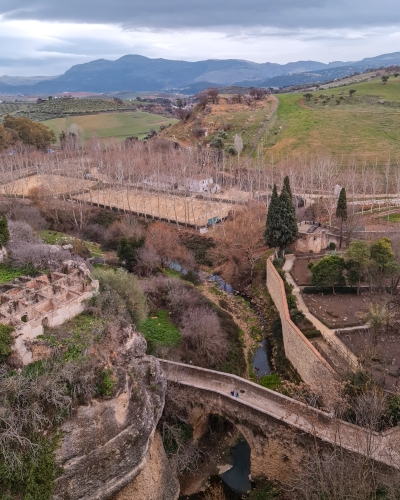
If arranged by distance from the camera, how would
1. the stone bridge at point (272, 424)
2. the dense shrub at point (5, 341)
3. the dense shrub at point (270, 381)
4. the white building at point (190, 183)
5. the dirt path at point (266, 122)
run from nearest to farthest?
1. the dense shrub at point (5, 341)
2. the stone bridge at point (272, 424)
3. the dense shrub at point (270, 381)
4. the white building at point (190, 183)
5. the dirt path at point (266, 122)

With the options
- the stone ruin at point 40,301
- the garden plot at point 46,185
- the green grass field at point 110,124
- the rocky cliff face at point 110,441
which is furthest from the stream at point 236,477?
the green grass field at point 110,124

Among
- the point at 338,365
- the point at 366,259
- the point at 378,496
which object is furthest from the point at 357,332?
the point at 378,496

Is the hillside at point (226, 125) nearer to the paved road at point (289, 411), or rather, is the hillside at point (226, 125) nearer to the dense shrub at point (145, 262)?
the dense shrub at point (145, 262)

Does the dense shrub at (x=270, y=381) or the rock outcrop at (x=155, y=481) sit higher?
the rock outcrop at (x=155, y=481)

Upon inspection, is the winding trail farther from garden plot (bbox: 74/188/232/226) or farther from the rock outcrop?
garden plot (bbox: 74/188/232/226)

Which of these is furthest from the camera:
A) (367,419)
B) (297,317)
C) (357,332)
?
(297,317)

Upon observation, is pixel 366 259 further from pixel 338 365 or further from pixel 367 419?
pixel 367 419

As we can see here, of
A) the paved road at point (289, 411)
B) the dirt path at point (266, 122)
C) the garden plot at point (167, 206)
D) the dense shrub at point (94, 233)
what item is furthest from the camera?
the dirt path at point (266, 122)

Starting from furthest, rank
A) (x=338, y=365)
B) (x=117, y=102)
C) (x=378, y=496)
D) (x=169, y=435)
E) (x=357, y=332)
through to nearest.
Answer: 1. (x=117, y=102)
2. (x=357, y=332)
3. (x=338, y=365)
4. (x=169, y=435)
5. (x=378, y=496)
